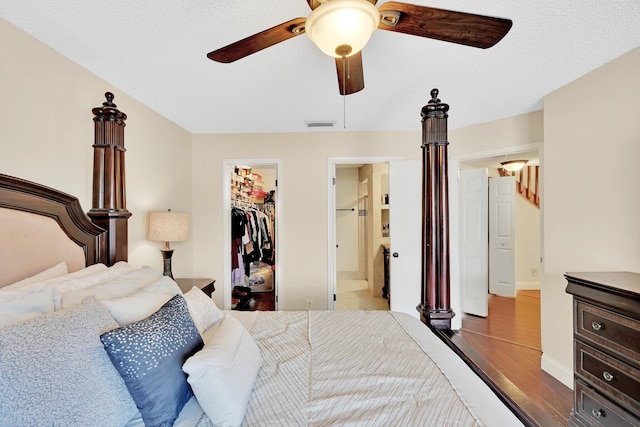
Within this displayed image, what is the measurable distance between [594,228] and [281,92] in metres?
2.64

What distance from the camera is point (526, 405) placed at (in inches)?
34.6

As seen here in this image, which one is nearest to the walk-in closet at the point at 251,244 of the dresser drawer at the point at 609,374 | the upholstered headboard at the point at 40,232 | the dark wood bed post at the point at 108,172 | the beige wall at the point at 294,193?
the beige wall at the point at 294,193

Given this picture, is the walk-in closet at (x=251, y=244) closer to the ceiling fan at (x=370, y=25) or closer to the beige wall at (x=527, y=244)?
the ceiling fan at (x=370, y=25)

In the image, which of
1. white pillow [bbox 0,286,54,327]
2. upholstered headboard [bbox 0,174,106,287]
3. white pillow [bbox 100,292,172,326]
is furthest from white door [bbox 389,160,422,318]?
white pillow [bbox 0,286,54,327]

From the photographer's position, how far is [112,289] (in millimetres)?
1154

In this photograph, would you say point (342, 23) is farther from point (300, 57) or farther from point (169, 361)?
point (169, 361)

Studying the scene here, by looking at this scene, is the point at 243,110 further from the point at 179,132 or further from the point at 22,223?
the point at 22,223

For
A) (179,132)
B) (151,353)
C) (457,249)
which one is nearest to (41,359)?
(151,353)

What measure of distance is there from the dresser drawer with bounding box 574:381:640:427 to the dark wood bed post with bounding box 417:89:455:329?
36.5 inches

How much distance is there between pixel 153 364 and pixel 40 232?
1201 mm

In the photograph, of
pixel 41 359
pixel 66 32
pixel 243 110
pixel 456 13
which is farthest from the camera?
pixel 243 110

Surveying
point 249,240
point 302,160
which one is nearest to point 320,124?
point 302,160

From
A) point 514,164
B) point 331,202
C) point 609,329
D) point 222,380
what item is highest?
point 514,164

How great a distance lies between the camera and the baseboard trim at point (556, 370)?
2.11 meters
